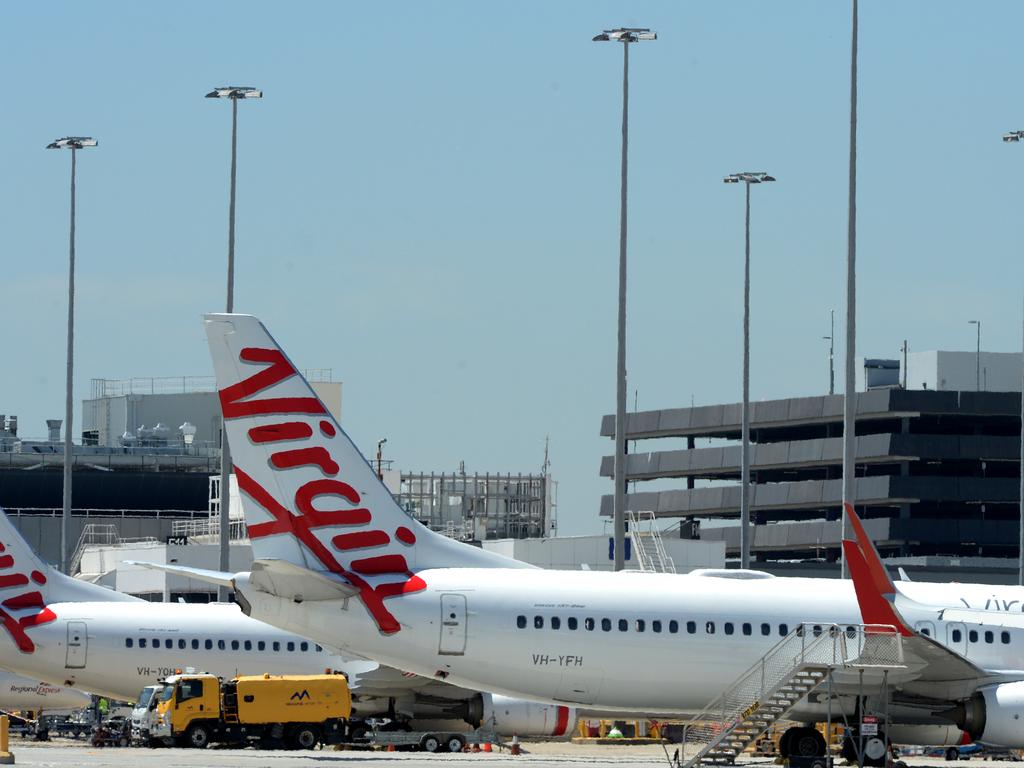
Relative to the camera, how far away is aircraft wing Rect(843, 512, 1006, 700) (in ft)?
130

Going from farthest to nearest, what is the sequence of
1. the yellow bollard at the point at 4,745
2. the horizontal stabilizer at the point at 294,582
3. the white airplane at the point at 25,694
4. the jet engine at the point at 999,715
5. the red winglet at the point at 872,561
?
the white airplane at the point at 25,694 < the yellow bollard at the point at 4,745 < the jet engine at the point at 999,715 < the red winglet at the point at 872,561 < the horizontal stabilizer at the point at 294,582

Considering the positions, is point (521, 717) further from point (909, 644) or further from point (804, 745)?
point (909, 644)

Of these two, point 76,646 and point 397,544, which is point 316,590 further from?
point 76,646

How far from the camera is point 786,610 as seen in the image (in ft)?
139

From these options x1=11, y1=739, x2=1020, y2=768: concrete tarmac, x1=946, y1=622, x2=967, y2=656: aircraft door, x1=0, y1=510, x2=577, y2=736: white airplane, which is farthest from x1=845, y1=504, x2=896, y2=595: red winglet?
x1=0, y1=510, x2=577, y2=736: white airplane

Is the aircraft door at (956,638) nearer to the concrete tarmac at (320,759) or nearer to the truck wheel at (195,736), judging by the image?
the concrete tarmac at (320,759)

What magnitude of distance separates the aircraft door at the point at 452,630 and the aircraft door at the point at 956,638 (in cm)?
1031

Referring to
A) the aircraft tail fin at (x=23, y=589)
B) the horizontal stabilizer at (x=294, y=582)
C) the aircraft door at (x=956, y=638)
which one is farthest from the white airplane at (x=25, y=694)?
the aircraft door at (x=956, y=638)

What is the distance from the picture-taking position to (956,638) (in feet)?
140

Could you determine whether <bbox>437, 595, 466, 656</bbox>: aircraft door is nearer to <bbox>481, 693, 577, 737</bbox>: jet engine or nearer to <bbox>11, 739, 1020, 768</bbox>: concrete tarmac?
<bbox>11, 739, 1020, 768</bbox>: concrete tarmac

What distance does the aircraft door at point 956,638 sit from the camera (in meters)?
42.7

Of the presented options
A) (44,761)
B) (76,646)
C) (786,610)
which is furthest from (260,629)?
A: (786,610)

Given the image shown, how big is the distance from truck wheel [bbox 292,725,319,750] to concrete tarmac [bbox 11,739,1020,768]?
0.86m

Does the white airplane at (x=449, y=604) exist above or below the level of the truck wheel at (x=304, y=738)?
above
